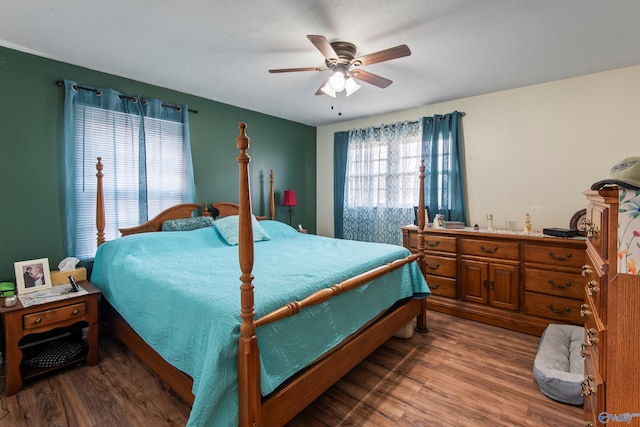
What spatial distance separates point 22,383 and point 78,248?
3.80ft

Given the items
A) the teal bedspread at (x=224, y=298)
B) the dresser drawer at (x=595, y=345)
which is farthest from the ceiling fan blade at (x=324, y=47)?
the dresser drawer at (x=595, y=345)

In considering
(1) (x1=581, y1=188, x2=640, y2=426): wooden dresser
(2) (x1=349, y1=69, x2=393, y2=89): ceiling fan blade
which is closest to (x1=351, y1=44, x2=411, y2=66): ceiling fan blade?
(2) (x1=349, y1=69, x2=393, y2=89): ceiling fan blade

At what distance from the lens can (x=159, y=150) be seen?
331cm

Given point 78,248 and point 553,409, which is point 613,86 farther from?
point 78,248

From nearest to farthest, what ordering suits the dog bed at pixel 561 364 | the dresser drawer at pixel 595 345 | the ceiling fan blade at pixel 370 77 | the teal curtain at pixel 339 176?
the dresser drawer at pixel 595 345
the dog bed at pixel 561 364
the ceiling fan blade at pixel 370 77
the teal curtain at pixel 339 176

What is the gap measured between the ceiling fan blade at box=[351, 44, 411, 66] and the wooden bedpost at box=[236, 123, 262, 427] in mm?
1292

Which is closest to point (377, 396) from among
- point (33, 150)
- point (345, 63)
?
point (345, 63)

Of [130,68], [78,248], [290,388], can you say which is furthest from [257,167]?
[290,388]

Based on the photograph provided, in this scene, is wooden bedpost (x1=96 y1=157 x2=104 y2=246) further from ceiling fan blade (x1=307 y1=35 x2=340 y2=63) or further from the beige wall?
the beige wall

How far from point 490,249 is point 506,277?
310 mm

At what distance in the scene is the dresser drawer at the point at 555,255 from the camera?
2.68m

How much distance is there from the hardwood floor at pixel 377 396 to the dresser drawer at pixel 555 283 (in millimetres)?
620

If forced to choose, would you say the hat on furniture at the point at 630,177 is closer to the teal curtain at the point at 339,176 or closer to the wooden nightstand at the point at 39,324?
the wooden nightstand at the point at 39,324

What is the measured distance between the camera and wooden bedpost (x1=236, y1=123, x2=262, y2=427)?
1.30 m
